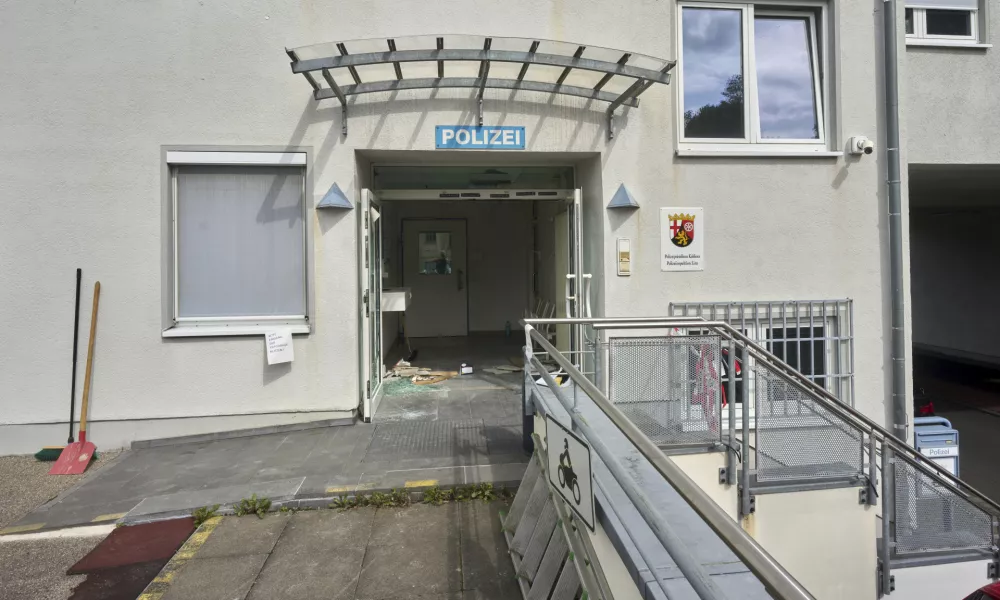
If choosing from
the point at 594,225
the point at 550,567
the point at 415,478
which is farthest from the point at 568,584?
the point at 594,225

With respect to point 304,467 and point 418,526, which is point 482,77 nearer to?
point 304,467

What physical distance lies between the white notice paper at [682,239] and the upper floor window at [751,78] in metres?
0.68

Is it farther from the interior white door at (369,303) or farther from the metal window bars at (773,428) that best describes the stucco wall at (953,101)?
the interior white door at (369,303)

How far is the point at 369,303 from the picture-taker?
599cm

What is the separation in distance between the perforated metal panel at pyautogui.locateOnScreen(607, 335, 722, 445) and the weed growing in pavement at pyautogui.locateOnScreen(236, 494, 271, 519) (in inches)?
96.0

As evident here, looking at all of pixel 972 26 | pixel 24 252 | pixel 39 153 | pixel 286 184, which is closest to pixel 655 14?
pixel 972 26

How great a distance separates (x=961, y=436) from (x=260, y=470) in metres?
8.80

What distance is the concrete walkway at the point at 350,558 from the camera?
3.03 meters

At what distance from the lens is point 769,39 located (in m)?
6.09

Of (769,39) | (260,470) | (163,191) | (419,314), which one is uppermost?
(769,39)

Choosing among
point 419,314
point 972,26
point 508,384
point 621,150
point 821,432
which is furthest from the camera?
point 419,314

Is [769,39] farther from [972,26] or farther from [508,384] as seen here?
[508,384]

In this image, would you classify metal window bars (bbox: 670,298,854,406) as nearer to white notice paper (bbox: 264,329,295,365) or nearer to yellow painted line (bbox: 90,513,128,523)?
white notice paper (bbox: 264,329,295,365)

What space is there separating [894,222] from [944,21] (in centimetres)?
235
